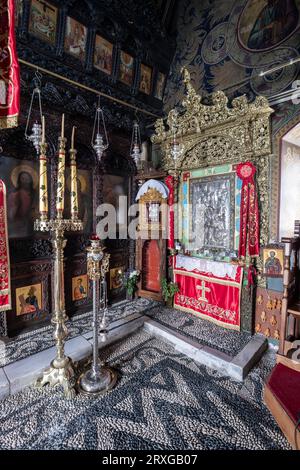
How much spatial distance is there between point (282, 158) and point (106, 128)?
381 cm

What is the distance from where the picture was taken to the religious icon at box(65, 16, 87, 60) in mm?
4238

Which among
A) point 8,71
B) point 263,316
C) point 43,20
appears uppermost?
point 43,20

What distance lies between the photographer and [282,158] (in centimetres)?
400

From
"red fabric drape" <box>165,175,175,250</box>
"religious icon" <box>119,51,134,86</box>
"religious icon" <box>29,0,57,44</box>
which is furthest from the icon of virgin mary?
"religious icon" <box>29,0,57,44</box>

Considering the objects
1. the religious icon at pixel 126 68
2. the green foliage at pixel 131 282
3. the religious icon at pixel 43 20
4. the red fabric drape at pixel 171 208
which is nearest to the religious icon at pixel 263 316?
the red fabric drape at pixel 171 208

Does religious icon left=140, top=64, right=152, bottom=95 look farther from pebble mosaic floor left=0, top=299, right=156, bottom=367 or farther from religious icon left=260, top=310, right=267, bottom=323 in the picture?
religious icon left=260, top=310, right=267, bottom=323

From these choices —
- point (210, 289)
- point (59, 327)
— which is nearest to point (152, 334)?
point (210, 289)

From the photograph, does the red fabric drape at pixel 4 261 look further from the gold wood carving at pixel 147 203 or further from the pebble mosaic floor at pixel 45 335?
the gold wood carving at pixel 147 203

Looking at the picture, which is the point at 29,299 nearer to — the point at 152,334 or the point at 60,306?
the point at 60,306

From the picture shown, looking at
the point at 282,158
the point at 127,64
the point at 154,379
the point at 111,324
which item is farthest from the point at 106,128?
the point at 154,379

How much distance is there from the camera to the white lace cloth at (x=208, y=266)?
14.8 ft

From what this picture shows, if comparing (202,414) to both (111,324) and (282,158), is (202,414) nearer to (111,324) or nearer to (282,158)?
(111,324)

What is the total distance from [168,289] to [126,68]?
5191 mm

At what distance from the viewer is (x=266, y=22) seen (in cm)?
420
